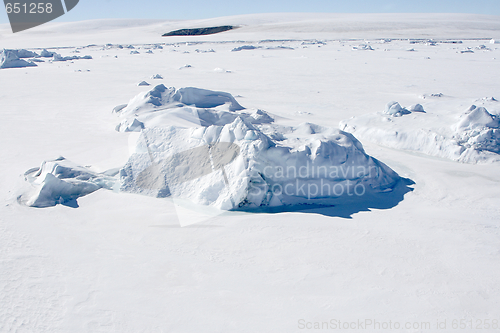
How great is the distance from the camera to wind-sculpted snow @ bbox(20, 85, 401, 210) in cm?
317

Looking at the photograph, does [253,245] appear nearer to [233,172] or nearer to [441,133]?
[233,172]

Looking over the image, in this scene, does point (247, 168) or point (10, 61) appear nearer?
point (247, 168)

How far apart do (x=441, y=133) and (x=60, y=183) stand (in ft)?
14.7

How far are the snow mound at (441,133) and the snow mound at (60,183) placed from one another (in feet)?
11.7

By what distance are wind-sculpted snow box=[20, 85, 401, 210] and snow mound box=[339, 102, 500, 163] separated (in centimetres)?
130

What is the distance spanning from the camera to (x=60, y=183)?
3.18 meters

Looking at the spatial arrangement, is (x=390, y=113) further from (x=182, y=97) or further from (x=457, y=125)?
(x=182, y=97)

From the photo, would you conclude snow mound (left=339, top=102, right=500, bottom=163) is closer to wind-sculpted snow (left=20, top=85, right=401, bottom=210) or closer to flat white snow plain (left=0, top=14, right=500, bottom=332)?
flat white snow plain (left=0, top=14, right=500, bottom=332)

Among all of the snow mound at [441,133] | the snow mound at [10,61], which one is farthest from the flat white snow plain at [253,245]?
the snow mound at [10,61]

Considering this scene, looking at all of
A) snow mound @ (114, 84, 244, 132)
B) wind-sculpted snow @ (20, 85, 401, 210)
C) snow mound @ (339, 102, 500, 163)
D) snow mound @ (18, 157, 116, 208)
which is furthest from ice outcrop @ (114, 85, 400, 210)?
snow mound @ (114, 84, 244, 132)

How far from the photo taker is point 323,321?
76.3 inches

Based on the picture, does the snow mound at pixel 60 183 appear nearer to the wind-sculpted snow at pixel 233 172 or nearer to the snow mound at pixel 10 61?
the wind-sculpted snow at pixel 233 172

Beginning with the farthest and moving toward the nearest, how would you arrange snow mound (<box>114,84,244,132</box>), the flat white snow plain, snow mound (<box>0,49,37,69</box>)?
snow mound (<box>0,49,37,69</box>) < snow mound (<box>114,84,244,132</box>) < the flat white snow plain

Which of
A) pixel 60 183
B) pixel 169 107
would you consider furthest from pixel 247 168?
pixel 169 107
